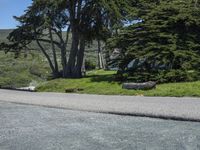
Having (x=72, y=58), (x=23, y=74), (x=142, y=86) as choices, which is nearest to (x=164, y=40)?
(x=142, y=86)

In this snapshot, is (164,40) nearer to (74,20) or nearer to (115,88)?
(115,88)

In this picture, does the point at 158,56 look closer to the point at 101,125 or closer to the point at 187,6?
the point at 187,6

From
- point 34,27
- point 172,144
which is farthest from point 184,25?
point 172,144

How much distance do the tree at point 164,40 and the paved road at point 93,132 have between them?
10386mm

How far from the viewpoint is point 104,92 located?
22.3 meters

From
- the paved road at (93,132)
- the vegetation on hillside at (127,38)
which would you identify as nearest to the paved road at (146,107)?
the paved road at (93,132)

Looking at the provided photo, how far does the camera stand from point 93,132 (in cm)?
1135

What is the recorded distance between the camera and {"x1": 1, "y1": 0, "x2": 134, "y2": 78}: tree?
3269 cm

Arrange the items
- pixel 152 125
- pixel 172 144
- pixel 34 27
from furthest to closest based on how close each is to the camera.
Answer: pixel 34 27
pixel 152 125
pixel 172 144

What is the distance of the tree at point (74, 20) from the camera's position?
1287 inches

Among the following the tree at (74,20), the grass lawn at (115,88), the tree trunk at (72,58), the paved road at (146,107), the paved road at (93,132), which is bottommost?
the paved road at (93,132)

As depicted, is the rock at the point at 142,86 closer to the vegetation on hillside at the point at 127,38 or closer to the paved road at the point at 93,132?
the vegetation on hillside at the point at 127,38

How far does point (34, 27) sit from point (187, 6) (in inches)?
556

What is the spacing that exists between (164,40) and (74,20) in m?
10.5
